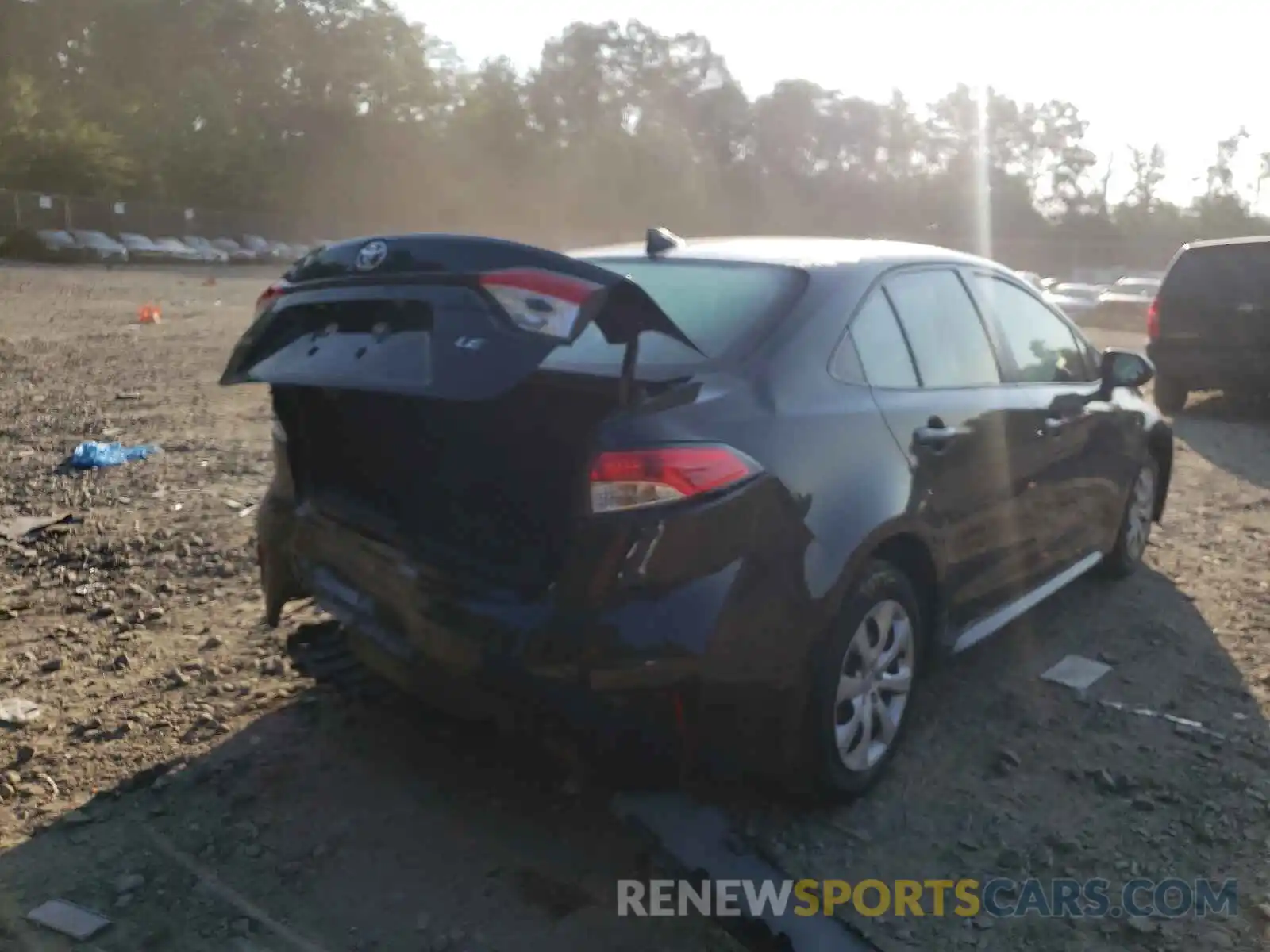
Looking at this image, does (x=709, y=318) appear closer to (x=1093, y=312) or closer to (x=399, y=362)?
(x=399, y=362)

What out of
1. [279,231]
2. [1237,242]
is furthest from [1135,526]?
[279,231]

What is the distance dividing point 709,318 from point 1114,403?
273 cm

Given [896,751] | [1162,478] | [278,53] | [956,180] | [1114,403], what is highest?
[278,53]

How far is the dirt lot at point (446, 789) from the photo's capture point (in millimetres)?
3010

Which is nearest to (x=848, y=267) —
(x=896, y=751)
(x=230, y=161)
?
(x=896, y=751)

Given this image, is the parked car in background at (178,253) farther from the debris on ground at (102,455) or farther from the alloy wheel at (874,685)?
the alloy wheel at (874,685)

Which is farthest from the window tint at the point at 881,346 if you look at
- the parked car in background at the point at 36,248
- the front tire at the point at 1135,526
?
the parked car in background at the point at 36,248

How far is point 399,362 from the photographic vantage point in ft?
9.62

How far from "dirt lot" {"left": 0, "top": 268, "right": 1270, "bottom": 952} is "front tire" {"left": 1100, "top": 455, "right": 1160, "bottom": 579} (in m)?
0.12

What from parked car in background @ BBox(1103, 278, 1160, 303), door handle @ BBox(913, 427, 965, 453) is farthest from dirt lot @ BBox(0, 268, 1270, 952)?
parked car in background @ BBox(1103, 278, 1160, 303)

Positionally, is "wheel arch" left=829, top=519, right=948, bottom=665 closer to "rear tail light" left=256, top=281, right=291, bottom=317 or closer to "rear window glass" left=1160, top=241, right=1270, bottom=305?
"rear tail light" left=256, top=281, right=291, bottom=317

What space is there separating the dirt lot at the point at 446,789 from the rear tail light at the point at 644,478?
2.42 ft

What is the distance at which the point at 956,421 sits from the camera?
3926 mm

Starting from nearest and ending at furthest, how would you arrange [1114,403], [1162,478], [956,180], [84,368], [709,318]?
[709,318] → [1114,403] → [1162,478] → [84,368] → [956,180]
